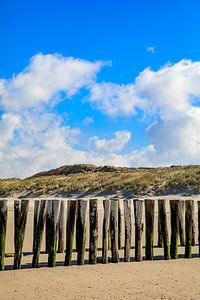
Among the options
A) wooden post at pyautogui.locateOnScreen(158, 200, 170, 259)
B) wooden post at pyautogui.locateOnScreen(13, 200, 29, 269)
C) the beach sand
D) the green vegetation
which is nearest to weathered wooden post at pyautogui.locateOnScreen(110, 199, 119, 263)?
the beach sand

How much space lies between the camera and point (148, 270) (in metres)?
7.97

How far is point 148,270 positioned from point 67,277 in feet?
4.62

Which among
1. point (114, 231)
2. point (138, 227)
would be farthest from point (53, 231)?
point (138, 227)

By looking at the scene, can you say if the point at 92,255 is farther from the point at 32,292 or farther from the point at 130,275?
the point at 32,292

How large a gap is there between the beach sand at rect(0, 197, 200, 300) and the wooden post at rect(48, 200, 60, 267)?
0.17 metres

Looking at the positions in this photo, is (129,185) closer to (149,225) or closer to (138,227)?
(149,225)

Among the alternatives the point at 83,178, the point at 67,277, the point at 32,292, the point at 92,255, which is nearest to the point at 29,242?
the point at 92,255

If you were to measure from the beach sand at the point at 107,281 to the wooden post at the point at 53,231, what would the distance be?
6.6 inches

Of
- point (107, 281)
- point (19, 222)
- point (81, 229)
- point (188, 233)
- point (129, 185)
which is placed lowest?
point (107, 281)

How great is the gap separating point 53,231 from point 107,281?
161cm

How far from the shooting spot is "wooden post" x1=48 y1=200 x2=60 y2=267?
27.3 feet

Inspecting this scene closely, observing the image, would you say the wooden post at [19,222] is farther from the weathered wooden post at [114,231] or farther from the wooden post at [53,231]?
the weathered wooden post at [114,231]

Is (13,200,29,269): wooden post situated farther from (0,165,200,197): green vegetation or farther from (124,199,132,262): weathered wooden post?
(0,165,200,197): green vegetation

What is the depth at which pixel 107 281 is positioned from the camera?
23.7 feet
